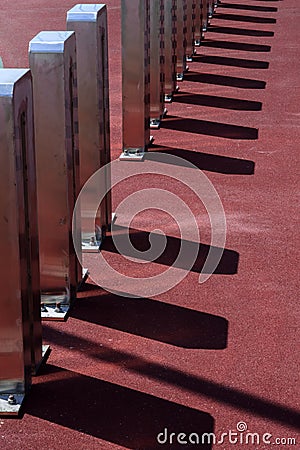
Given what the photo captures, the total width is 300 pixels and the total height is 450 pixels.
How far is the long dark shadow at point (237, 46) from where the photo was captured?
1467cm

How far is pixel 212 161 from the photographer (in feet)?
29.8

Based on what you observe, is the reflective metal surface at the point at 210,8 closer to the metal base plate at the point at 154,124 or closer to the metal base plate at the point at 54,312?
the metal base plate at the point at 154,124

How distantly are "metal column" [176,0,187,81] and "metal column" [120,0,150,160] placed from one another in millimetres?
3248

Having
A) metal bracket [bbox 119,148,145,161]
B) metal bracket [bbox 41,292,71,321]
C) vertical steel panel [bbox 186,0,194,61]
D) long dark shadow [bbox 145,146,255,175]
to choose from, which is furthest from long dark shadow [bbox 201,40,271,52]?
metal bracket [bbox 41,292,71,321]

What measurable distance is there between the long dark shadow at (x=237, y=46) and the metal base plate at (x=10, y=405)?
10.5 meters

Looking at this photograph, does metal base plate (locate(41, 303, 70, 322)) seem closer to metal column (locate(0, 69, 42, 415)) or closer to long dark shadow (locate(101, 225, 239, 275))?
metal column (locate(0, 69, 42, 415))

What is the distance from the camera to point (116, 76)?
41.7 feet

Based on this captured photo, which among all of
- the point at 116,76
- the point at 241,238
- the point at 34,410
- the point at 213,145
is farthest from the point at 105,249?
the point at 116,76

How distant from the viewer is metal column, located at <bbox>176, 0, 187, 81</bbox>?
1230cm

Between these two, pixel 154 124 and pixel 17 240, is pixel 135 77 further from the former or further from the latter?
pixel 17 240

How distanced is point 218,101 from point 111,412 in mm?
7239

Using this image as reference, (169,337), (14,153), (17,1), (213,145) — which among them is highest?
(14,153)

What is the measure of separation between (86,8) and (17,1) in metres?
13.5

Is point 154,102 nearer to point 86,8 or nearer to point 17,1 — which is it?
point 86,8
